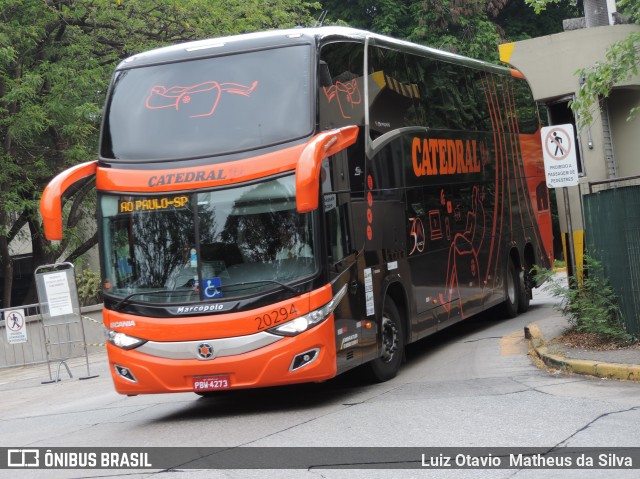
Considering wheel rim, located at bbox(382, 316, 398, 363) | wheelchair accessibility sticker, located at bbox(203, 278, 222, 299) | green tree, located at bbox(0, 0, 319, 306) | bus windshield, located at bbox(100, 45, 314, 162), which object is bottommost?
wheel rim, located at bbox(382, 316, 398, 363)

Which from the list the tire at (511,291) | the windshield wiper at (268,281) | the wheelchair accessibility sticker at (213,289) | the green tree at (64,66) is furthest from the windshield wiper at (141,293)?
the green tree at (64,66)

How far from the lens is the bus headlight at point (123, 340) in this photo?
11.3 metres

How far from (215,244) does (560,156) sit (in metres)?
5.81

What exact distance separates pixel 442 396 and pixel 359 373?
1863 millimetres

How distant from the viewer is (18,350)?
2425cm

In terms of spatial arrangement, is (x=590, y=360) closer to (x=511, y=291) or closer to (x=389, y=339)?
(x=389, y=339)

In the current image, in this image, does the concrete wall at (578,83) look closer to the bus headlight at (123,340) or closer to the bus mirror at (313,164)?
the bus mirror at (313,164)

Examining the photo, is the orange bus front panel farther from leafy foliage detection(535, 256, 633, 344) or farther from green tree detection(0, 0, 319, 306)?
green tree detection(0, 0, 319, 306)

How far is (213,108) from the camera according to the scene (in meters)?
11.6

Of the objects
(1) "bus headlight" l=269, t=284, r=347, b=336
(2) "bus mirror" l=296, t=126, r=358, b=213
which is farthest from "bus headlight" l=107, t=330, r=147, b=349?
(2) "bus mirror" l=296, t=126, r=358, b=213

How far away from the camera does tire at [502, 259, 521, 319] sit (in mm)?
18797

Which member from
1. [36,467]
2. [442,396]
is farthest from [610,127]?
[36,467]

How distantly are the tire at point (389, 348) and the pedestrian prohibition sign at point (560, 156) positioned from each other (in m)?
3.18

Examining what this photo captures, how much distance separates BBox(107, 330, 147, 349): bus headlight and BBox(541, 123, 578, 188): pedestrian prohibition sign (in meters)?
6.50
